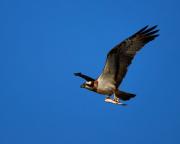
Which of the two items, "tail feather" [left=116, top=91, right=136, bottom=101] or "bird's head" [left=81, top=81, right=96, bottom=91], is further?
"bird's head" [left=81, top=81, right=96, bottom=91]

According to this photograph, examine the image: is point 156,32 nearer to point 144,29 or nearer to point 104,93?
point 144,29

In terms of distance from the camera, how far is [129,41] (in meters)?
36.6

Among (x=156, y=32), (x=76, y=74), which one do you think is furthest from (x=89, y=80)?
(x=156, y=32)

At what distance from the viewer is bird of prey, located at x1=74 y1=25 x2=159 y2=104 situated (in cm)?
3659

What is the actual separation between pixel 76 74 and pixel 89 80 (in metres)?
0.48

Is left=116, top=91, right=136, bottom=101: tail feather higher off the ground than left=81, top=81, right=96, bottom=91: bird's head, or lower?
lower

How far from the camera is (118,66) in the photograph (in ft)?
121

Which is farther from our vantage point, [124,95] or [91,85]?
[91,85]

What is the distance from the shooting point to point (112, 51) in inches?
1437

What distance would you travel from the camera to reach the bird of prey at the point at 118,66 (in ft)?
120

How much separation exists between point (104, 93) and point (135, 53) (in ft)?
5.76

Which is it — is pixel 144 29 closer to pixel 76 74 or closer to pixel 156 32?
pixel 156 32

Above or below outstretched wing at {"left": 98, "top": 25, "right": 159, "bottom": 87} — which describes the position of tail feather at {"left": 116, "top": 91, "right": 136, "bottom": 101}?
below

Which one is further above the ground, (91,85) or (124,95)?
(91,85)
